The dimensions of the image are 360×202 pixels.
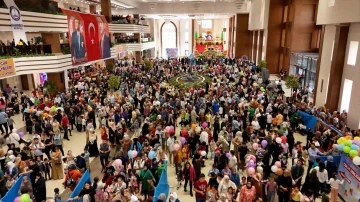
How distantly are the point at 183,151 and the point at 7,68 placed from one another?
11.5 m

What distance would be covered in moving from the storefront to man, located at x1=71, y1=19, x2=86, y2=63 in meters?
16.0

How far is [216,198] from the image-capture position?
6770 millimetres

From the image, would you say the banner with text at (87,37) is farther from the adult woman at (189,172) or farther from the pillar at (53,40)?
the adult woman at (189,172)

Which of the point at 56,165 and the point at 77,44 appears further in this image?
the point at 77,44

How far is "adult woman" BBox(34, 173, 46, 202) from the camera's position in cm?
744

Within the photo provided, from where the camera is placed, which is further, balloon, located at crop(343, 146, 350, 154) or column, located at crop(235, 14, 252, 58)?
column, located at crop(235, 14, 252, 58)

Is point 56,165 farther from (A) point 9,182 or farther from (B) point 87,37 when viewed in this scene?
(B) point 87,37

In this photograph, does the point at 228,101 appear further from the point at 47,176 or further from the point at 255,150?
the point at 47,176

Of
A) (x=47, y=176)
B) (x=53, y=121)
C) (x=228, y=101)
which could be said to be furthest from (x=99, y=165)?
(x=228, y=101)

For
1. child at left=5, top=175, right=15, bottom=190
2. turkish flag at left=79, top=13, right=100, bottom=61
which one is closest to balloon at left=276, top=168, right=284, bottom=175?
child at left=5, top=175, right=15, bottom=190

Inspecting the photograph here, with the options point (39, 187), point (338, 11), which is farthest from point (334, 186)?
point (338, 11)

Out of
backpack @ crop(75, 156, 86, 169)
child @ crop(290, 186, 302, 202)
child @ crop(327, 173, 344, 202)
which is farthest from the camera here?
backpack @ crop(75, 156, 86, 169)

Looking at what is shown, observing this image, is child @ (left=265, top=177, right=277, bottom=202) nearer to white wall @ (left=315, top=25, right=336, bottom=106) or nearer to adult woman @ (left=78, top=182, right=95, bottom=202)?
adult woman @ (left=78, top=182, right=95, bottom=202)

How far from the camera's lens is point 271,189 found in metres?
6.95
